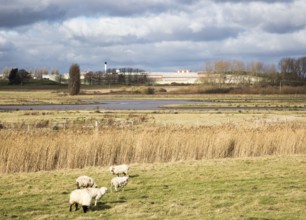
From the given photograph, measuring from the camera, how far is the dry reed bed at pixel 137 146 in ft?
68.7

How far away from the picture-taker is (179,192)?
1520 centimetres

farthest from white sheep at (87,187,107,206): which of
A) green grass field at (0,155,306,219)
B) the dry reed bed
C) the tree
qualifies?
the tree

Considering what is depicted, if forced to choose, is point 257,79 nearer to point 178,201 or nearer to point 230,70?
point 230,70

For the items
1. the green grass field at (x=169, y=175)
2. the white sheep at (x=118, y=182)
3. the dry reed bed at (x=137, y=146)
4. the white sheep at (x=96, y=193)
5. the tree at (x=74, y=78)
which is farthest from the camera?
the tree at (x=74, y=78)

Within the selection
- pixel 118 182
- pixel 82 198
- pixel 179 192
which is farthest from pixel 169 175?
pixel 82 198

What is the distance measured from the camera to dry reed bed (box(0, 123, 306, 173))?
20.9m

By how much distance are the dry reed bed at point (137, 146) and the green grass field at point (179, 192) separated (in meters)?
1.36

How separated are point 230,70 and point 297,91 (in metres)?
50.8

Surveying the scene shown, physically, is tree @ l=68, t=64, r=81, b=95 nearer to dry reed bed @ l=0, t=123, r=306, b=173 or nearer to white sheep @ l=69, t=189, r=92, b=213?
dry reed bed @ l=0, t=123, r=306, b=173

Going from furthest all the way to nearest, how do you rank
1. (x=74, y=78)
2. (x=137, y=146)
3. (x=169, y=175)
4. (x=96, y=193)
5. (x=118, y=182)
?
(x=74, y=78), (x=137, y=146), (x=169, y=175), (x=118, y=182), (x=96, y=193)

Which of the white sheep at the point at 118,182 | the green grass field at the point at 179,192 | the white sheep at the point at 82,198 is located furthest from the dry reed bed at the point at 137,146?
the white sheep at the point at 82,198

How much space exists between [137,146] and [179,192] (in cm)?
831

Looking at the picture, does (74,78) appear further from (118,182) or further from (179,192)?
(179,192)

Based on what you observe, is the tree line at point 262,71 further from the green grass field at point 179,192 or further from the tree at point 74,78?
the green grass field at point 179,192
